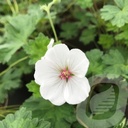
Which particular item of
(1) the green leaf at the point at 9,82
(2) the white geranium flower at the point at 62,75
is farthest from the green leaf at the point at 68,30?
(2) the white geranium flower at the point at 62,75

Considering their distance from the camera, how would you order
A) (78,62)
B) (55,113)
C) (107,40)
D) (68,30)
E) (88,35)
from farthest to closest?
(68,30), (88,35), (107,40), (55,113), (78,62)

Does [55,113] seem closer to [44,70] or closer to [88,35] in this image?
[44,70]

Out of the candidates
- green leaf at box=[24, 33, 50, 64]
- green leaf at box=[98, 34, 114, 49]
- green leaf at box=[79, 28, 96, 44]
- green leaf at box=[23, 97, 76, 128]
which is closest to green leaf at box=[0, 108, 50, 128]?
green leaf at box=[23, 97, 76, 128]

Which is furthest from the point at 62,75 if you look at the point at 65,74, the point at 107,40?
the point at 107,40

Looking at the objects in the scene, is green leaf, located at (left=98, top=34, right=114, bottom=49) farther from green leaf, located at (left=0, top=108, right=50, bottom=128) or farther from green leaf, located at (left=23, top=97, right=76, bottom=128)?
green leaf, located at (left=0, top=108, right=50, bottom=128)

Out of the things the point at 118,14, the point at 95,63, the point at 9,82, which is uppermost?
the point at 118,14

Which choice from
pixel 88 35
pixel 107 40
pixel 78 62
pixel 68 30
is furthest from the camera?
pixel 68 30

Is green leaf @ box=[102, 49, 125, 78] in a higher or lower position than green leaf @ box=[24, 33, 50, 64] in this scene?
lower
